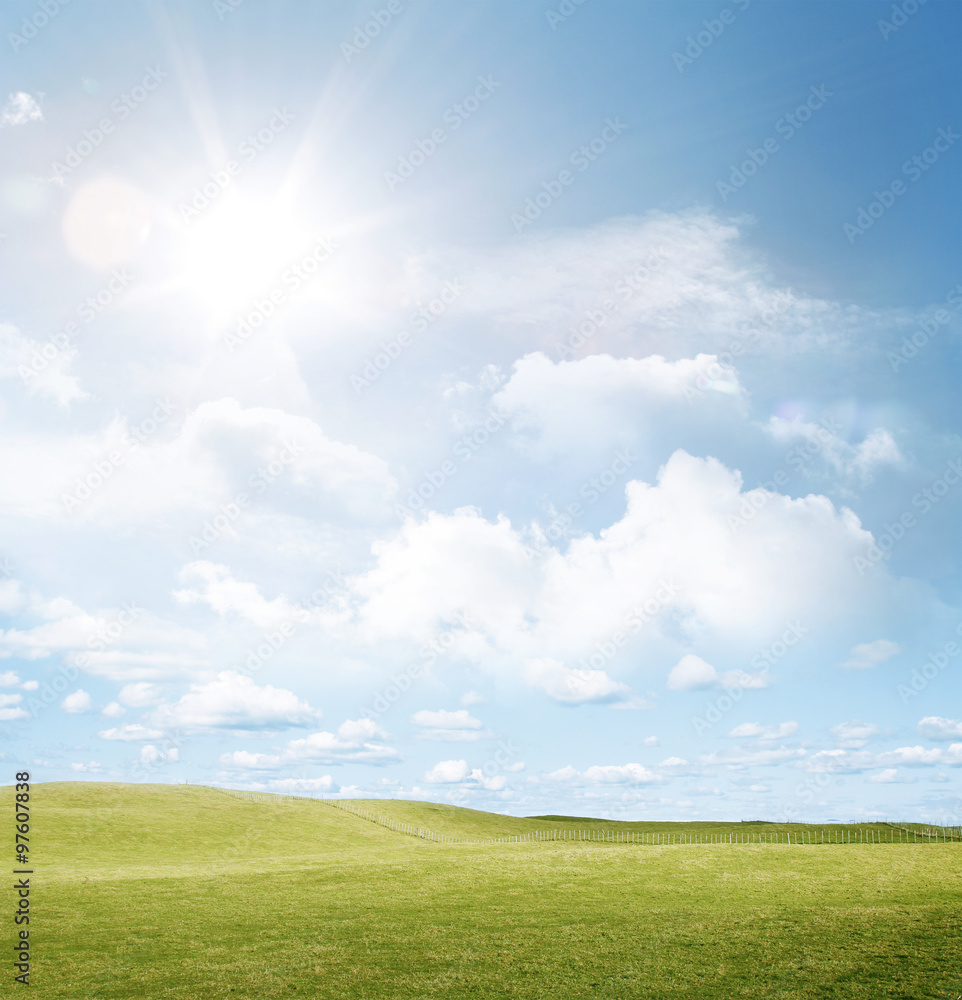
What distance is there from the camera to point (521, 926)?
29562mm

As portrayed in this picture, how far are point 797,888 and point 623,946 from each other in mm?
16765

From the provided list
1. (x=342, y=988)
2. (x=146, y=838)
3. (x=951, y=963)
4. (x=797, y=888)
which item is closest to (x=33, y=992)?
(x=342, y=988)

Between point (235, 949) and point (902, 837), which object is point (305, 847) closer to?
point (235, 949)

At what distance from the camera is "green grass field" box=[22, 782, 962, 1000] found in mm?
22094

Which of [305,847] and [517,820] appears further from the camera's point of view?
[517,820]

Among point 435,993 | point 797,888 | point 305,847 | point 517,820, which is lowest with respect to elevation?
point 517,820

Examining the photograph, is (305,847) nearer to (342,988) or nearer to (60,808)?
(60,808)

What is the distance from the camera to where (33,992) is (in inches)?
865

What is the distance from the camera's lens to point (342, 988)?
71.4ft

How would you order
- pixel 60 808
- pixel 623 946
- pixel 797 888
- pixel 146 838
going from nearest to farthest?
pixel 623 946
pixel 797 888
pixel 146 838
pixel 60 808

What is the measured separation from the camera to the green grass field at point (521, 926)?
2209 cm

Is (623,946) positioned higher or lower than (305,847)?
higher

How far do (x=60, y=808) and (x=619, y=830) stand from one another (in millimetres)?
85431

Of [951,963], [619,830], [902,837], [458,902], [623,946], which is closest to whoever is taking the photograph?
[951,963]
